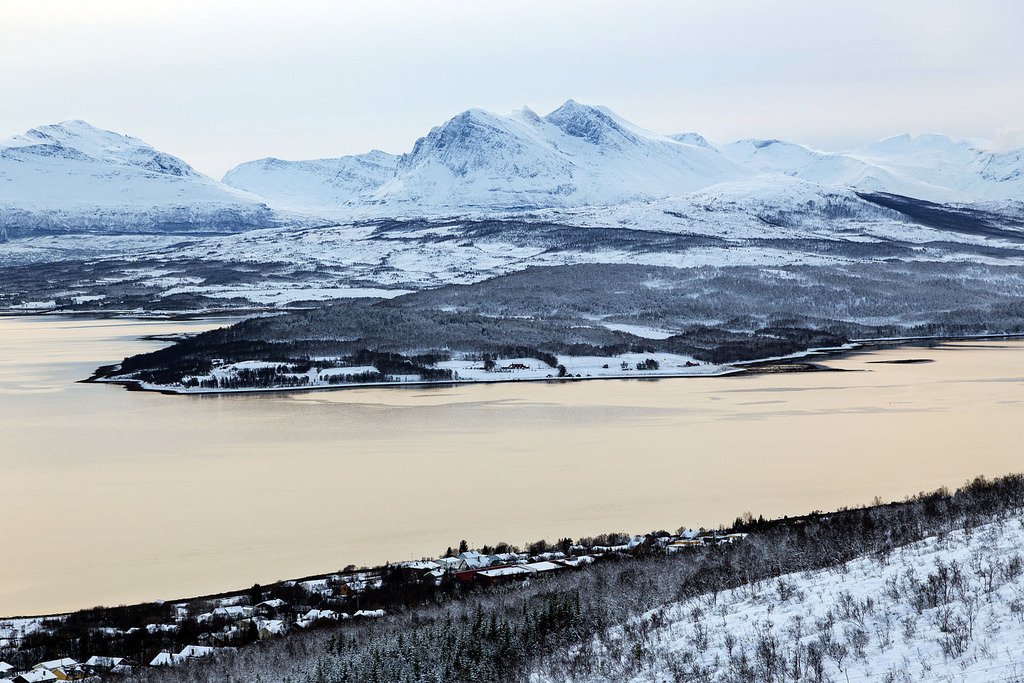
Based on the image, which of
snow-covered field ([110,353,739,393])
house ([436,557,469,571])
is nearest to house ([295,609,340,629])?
house ([436,557,469,571])

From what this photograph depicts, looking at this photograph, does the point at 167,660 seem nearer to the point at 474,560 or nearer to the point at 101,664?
the point at 101,664

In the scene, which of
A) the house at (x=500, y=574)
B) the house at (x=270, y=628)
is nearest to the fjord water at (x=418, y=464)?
the house at (x=500, y=574)

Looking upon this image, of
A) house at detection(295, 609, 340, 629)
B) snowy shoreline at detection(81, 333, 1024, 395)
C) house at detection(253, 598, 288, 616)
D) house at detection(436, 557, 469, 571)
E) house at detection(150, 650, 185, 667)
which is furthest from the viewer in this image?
snowy shoreline at detection(81, 333, 1024, 395)

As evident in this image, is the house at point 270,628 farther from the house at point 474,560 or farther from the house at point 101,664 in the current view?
the house at point 474,560

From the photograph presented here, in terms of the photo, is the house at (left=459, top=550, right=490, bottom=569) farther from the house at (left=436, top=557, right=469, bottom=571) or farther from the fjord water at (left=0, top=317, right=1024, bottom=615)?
the fjord water at (left=0, top=317, right=1024, bottom=615)

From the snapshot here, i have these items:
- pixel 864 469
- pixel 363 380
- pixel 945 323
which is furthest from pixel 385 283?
pixel 864 469

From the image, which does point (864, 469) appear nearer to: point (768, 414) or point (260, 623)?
point (768, 414)
